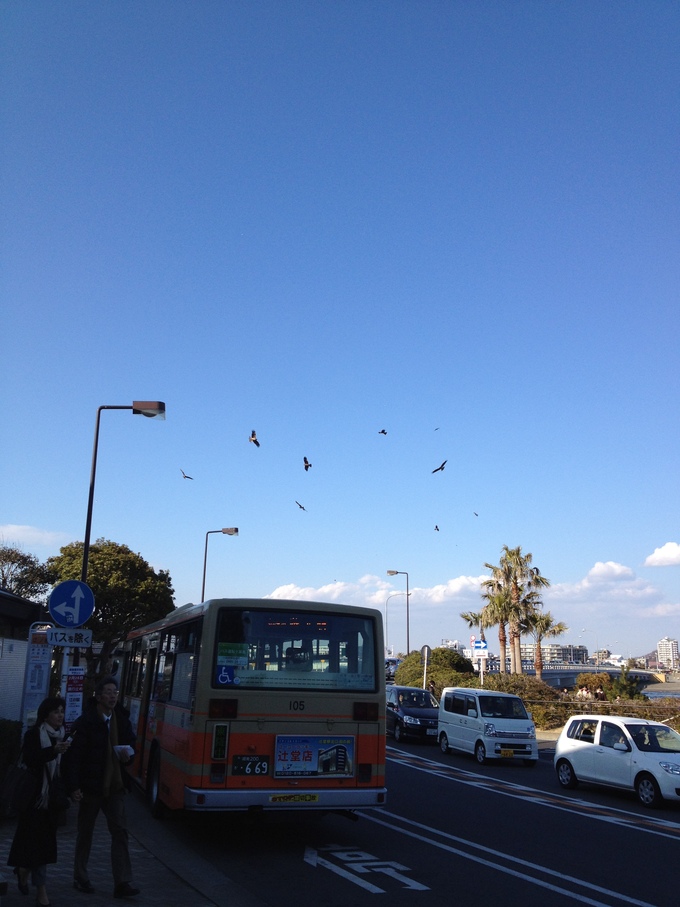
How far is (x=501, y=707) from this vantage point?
22.7 meters

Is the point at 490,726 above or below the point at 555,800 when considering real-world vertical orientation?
above

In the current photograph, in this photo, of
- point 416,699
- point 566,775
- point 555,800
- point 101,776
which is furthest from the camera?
point 416,699

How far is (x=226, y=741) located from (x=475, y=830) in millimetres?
4469

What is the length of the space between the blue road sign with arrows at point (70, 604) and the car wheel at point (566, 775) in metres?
10.8

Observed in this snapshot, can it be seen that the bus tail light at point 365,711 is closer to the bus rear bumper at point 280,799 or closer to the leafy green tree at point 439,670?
the bus rear bumper at point 280,799

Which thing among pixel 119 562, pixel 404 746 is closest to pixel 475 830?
pixel 404 746

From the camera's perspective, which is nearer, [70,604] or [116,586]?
[70,604]

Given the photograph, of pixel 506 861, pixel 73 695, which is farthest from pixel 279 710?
pixel 73 695

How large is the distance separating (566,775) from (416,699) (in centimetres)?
1227

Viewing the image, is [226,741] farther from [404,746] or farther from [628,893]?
[404,746]

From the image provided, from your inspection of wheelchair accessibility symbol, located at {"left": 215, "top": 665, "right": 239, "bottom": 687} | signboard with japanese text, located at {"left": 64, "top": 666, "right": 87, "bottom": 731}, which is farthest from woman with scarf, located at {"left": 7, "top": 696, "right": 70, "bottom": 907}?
signboard with japanese text, located at {"left": 64, "top": 666, "right": 87, "bottom": 731}

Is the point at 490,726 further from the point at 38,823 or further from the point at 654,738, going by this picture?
the point at 38,823

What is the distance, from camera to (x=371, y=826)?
11797 millimetres

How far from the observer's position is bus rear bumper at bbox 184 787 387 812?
30.4ft
